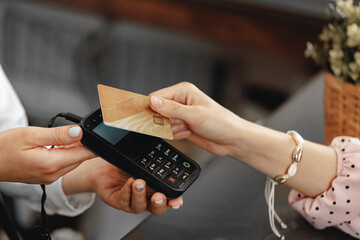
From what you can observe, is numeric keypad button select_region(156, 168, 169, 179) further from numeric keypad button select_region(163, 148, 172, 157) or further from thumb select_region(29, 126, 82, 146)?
thumb select_region(29, 126, 82, 146)

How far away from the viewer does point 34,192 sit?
90cm

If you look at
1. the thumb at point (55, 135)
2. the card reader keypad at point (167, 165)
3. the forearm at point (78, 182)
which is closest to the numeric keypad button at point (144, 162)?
the card reader keypad at point (167, 165)

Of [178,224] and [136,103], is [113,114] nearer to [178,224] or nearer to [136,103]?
[136,103]

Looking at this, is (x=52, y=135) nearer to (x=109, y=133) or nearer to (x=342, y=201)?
(x=109, y=133)

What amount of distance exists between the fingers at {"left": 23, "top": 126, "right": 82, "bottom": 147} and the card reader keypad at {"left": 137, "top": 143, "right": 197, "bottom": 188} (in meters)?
0.12

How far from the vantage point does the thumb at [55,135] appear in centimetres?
61

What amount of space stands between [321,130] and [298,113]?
3.4 inches

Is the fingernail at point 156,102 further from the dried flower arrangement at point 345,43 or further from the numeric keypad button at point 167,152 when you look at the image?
the dried flower arrangement at point 345,43

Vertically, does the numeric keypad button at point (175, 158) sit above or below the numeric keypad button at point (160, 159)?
below

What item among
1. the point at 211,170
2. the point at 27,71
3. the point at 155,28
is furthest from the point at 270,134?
the point at 27,71

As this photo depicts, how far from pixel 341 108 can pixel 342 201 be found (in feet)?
0.92

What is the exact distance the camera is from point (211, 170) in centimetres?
90

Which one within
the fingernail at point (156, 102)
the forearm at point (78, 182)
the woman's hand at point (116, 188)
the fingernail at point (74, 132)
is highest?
the fingernail at point (156, 102)

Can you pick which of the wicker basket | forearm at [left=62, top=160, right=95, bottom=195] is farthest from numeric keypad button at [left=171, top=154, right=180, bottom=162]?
the wicker basket
